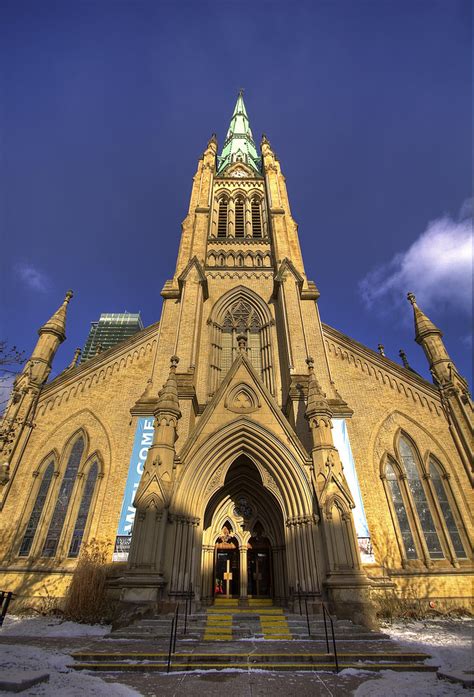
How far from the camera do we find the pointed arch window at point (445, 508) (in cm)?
1291

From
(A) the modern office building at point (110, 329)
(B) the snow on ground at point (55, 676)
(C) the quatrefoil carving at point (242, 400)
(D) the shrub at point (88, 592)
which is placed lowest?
(B) the snow on ground at point (55, 676)

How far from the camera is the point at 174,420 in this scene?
38.4 ft

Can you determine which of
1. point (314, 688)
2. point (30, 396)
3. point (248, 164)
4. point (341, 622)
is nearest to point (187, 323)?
point (30, 396)

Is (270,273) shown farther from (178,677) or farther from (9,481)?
(178,677)

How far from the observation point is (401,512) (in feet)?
44.0

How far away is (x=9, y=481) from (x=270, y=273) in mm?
16067

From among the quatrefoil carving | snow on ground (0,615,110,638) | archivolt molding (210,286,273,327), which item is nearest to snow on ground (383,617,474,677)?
the quatrefoil carving

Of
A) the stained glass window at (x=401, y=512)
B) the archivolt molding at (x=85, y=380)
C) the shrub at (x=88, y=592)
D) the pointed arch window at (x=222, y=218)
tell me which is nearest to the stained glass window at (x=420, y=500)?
the stained glass window at (x=401, y=512)

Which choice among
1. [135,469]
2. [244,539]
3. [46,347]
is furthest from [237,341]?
[46,347]

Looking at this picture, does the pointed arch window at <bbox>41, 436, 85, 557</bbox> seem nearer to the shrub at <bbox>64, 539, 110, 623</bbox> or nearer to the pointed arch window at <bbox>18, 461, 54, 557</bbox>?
the pointed arch window at <bbox>18, 461, 54, 557</bbox>

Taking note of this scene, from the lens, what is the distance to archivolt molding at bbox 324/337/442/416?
51.2 feet

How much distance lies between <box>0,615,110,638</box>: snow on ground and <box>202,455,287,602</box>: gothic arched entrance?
147 inches

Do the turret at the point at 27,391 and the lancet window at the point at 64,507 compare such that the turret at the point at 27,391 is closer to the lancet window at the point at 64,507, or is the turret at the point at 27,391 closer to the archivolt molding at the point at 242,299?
the lancet window at the point at 64,507

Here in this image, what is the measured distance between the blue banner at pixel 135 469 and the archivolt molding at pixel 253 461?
248cm
